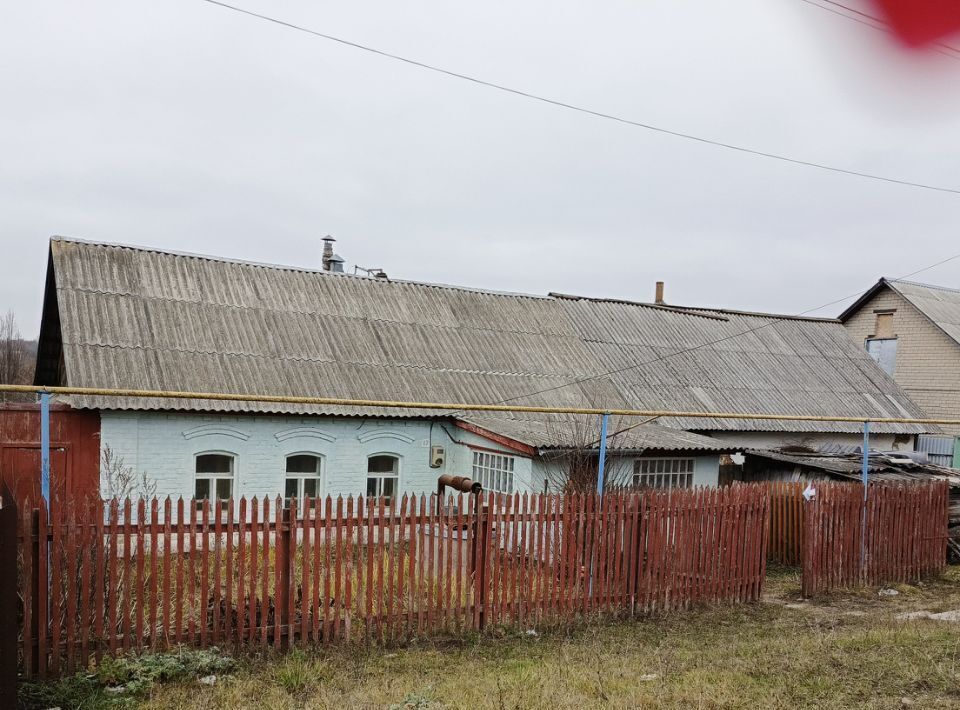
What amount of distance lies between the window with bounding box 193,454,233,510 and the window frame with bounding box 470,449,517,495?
14.4 feet

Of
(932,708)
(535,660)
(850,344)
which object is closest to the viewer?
(932,708)

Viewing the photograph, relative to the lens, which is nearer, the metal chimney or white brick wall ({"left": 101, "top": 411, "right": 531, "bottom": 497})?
white brick wall ({"left": 101, "top": 411, "right": 531, "bottom": 497})

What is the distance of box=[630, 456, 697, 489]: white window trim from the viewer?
14.6 meters

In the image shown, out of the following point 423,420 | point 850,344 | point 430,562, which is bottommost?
point 430,562

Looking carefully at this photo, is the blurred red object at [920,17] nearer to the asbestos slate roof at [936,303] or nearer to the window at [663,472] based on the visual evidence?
the window at [663,472]

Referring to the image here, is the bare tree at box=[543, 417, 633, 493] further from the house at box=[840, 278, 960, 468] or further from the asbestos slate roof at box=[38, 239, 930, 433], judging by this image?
the house at box=[840, 278, 960, 468]

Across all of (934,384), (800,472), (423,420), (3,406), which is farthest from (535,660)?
(934,384)

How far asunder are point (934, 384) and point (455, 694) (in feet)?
82.8

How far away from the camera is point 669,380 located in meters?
19.6

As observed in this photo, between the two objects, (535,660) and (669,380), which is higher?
(669,380)

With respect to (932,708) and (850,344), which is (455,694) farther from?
(850,344)

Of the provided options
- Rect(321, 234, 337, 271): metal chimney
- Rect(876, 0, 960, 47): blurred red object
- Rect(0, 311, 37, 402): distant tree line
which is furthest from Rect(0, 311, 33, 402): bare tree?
Rect(876, 0, 960, 47): blurred red object

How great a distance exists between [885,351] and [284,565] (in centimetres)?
2620

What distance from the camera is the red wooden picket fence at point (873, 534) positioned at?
431 inches
